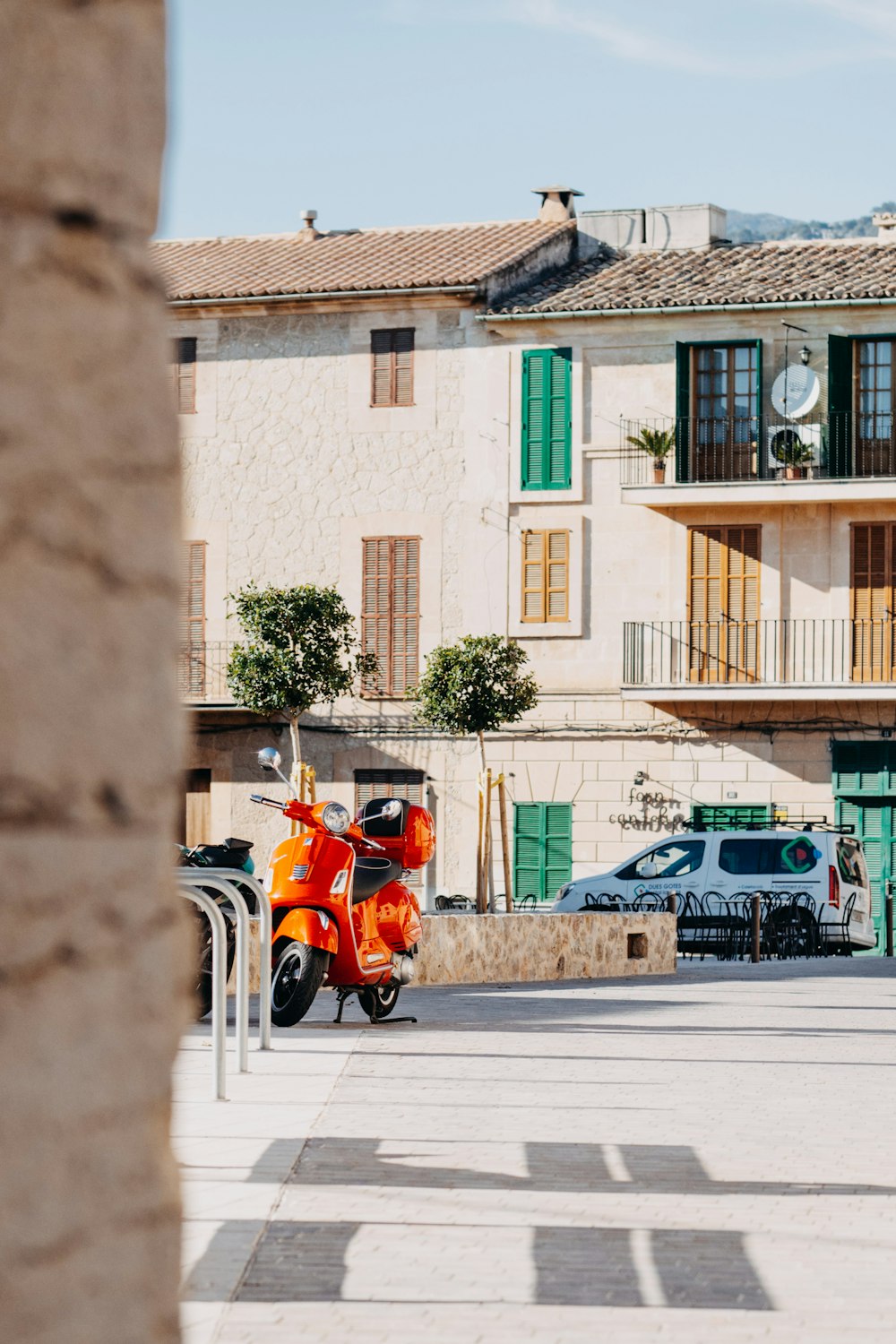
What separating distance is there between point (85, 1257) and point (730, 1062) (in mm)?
10916

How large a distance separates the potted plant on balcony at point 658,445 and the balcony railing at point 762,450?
0.05 feet

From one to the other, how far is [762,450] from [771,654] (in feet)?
11.0

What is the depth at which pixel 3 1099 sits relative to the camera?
4.73ft

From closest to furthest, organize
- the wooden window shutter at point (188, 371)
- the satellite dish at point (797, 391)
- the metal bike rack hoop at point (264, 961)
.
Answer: the metal bike rack hoop at point (264, 961) → the satellite dish at point (797, 391) → the wooden window shutter at point (188, 371)

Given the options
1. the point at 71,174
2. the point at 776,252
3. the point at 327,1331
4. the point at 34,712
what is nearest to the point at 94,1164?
the point at 34,712

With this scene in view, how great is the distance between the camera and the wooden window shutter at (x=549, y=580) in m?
36.0

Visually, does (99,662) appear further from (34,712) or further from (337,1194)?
(337,1194)

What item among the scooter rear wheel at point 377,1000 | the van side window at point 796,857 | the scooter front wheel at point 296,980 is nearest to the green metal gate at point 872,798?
the van side window at point 796,857

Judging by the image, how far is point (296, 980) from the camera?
43.9 ft

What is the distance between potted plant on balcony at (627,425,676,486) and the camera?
1388 inches

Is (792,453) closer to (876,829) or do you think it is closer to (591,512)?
(591,512)

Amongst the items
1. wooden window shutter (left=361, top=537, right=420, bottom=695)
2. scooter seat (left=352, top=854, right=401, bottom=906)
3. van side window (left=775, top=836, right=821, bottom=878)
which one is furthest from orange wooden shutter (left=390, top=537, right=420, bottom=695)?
scooter seat (left=352, top=854, right=401, bottom=906)

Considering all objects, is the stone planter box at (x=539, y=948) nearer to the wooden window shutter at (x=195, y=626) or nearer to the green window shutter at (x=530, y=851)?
the green window shutter at (x=530, y=851)

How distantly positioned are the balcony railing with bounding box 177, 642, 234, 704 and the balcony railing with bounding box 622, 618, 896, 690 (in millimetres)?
6837
